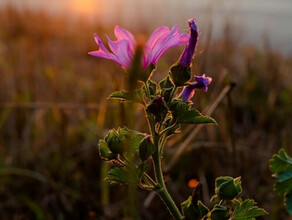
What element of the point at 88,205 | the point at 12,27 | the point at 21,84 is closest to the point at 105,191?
the point at 88,205

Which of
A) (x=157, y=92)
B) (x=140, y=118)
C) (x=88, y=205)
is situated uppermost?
(x=157, y=92)

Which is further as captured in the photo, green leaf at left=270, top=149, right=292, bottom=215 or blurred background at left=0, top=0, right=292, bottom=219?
blurred background at left=0, top=0, right=292, bottom=219

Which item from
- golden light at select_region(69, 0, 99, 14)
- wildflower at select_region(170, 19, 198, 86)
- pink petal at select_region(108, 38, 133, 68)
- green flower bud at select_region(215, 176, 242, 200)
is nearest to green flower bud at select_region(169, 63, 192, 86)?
wildflower at select_region(170, 19, 198, 86)

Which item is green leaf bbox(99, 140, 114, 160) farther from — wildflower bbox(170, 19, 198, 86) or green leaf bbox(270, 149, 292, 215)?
green leaf bbox(270, 149, 292, 215)

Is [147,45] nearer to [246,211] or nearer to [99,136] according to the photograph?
[246,211]

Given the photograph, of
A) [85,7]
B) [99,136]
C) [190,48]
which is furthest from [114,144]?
[85,7]

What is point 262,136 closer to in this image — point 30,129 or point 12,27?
point 30,129

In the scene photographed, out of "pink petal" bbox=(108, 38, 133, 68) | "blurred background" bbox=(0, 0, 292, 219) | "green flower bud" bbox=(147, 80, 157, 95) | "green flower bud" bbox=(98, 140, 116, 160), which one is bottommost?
"blurred background" bbox=(0, 0, 292, 219)
